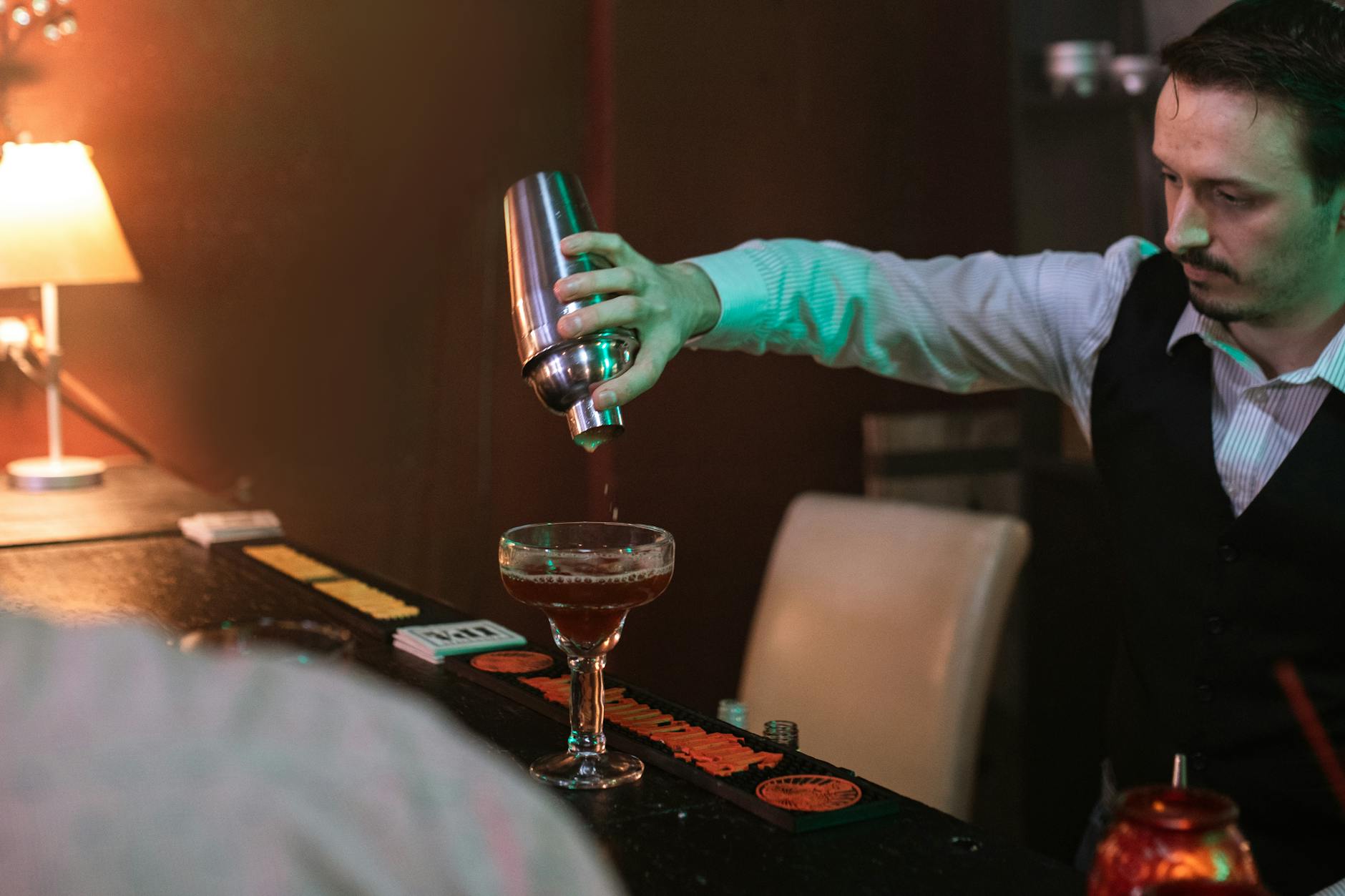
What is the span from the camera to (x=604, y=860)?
0.83m

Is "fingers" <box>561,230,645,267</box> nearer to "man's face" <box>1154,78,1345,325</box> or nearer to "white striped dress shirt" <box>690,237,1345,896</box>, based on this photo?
"white striped dress shirt" <box>690,237,1345,896</box>

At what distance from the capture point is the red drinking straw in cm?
138

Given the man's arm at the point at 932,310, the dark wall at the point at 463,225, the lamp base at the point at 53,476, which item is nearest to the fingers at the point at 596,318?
the man's arm at the point at 932,310

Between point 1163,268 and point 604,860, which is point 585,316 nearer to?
point 604,860

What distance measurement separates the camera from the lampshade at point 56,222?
234cm

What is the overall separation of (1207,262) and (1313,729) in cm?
51

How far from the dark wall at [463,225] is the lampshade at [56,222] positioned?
0.23 meters

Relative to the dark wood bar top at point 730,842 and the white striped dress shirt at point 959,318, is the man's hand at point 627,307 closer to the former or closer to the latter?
the white striped dress shirt at point 959,318

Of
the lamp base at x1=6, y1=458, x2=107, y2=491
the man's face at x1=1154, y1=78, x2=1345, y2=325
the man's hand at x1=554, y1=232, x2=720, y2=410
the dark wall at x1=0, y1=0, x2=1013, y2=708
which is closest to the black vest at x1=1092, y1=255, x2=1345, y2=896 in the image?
the man's face at x1=1154, y1=78, x2=1345, y2=325

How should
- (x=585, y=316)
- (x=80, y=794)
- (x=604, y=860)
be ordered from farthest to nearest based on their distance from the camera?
(x=585, y=316) → (x=604, y=860) → (x=80, y=794)

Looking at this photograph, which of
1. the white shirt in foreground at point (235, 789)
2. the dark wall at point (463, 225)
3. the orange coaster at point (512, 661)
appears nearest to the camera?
the white shirt in foreground at point (235, 789)

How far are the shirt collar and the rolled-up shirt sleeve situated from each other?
10 centimetres

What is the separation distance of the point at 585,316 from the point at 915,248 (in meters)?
2.22

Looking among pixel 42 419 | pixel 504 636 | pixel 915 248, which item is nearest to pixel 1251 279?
pixel 504 636
